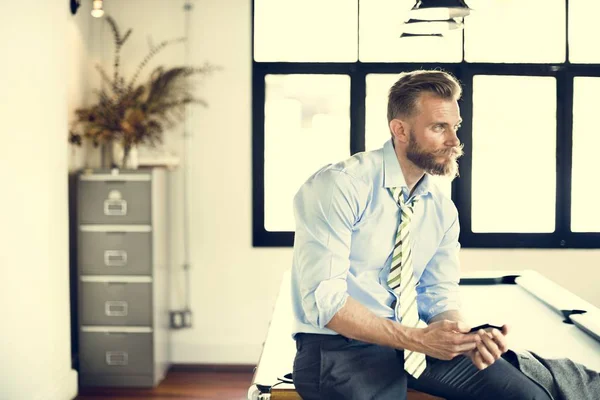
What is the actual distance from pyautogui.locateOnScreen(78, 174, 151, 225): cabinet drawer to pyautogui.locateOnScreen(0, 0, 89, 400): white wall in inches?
8.8

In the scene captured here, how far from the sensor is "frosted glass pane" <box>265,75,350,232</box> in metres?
4.73

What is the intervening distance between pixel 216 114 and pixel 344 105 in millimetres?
779

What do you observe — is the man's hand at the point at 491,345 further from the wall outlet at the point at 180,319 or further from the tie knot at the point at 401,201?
the wall outlet at the point at 180,319

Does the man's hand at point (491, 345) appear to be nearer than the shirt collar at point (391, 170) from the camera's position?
Yes

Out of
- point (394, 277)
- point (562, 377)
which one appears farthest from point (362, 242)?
point (562, 377)

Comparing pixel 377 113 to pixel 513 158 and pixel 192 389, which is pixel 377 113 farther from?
pixel 192 389

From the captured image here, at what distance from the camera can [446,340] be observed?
6.13 feet

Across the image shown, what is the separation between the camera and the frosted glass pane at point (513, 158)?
15.4 ft

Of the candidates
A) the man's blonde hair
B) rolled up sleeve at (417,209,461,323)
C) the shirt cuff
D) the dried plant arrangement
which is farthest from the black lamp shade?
the dried plant arrangement

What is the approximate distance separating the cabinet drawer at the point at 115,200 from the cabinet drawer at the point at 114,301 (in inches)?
13.2

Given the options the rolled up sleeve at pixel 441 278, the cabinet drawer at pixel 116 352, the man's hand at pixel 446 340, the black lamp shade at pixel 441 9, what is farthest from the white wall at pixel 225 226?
the man's hand at pixel 446 340

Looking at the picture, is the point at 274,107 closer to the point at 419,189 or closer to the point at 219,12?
the point at 219,12

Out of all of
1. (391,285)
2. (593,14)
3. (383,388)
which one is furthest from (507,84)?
(383,388)

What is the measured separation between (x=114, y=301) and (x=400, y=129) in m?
2.64
